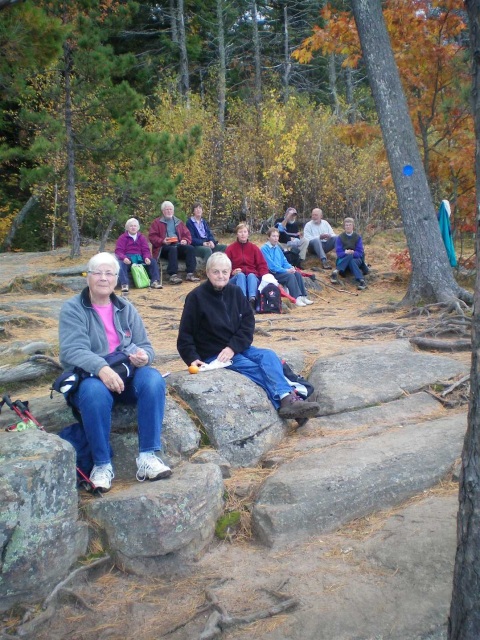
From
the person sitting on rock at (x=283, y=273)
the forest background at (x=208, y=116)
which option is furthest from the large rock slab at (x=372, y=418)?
the person sitting on rock at (x=283, y=273)

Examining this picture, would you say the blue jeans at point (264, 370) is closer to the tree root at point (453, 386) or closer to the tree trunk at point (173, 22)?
the tree root at point (453, 386)

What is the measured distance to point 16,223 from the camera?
60.9 ft

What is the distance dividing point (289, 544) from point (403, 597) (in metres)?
0.78

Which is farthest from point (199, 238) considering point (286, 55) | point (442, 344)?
point (286, 55)

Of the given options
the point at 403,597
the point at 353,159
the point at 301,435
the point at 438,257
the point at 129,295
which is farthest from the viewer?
the point at 353,159

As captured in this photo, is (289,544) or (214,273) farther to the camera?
(214,273)

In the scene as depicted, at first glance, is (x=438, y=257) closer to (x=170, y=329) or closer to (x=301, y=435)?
(x=170, y=329)

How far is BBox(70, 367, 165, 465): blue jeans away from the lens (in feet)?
12.9

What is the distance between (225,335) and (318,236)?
9.28 m

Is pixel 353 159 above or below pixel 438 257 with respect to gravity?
above

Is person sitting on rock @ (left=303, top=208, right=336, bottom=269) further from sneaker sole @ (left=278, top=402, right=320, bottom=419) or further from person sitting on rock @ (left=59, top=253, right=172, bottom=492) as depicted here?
person sitting on rock @ (left=59, top=253, right=172, bottom=492)

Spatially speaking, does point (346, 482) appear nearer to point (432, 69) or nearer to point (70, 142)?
point (432, 69)

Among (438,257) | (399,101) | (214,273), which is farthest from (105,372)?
(399,101)

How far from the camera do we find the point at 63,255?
14805 millimetres
